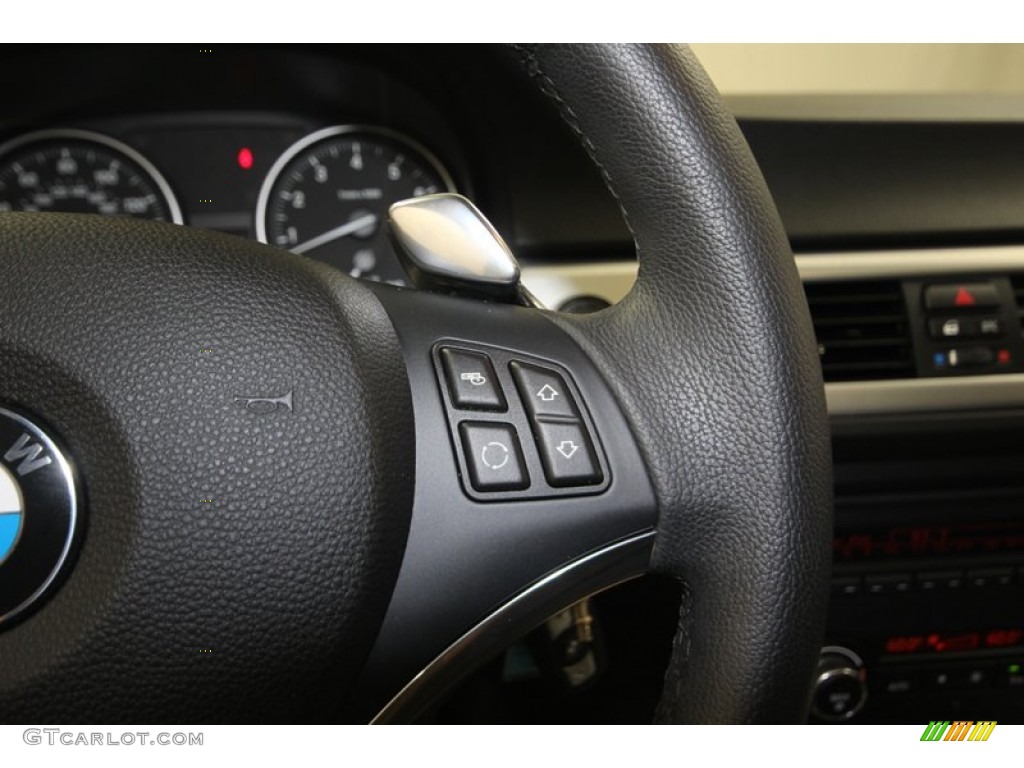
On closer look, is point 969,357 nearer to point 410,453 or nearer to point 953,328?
point 953,328

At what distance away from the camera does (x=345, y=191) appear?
1.14 metres

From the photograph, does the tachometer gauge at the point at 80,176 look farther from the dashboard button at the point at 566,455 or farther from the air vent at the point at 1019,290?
the air vent at the point at 1019,290

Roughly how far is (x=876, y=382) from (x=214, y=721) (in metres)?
0.71

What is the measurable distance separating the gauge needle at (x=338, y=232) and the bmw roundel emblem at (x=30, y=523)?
72 centimetres

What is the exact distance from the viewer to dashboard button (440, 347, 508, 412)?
1.56ft

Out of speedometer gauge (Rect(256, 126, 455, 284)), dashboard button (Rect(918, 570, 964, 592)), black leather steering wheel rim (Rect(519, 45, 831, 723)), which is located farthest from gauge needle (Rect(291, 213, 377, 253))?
dashboard button (Rect(918, 570, 964, 592))

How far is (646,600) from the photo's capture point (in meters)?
0.65

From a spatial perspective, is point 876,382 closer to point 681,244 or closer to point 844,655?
point 844,655

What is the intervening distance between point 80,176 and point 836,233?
864mm

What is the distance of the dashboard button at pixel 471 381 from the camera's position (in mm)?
474

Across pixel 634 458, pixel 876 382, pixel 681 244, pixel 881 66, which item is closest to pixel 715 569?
pixel 634 458

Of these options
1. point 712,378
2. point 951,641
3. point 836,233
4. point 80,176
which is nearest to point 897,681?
point 951,641

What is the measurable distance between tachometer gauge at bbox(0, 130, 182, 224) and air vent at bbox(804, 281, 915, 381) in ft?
2.47
